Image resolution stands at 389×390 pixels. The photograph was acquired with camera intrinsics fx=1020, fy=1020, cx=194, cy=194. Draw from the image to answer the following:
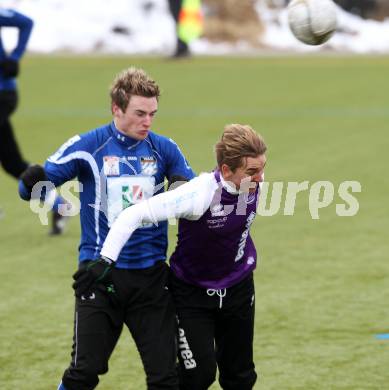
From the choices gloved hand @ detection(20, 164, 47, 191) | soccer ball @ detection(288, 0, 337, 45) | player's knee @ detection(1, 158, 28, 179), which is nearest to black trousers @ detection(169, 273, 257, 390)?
gloved hand @ detection(20, 164, 47, 191)

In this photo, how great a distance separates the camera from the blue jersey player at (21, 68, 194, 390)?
506cm

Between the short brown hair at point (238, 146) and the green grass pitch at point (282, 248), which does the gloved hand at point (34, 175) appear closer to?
the short brown hair at point (238, 146)

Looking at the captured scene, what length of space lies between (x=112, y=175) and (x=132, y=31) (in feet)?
113

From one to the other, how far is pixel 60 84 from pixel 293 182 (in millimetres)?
12567

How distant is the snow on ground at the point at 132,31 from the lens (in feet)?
121

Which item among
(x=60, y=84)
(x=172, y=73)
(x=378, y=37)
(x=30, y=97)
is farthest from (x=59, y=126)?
(x=378, y=37)

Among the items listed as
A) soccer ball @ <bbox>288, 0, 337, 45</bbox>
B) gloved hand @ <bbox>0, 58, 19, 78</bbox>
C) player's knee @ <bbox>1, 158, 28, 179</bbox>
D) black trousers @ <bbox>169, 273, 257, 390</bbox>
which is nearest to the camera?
black trousers @ <bbox>169, 273, 257, 390</bbox>

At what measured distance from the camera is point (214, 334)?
5.34 metres

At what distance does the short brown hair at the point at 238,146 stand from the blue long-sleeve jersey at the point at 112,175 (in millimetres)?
439

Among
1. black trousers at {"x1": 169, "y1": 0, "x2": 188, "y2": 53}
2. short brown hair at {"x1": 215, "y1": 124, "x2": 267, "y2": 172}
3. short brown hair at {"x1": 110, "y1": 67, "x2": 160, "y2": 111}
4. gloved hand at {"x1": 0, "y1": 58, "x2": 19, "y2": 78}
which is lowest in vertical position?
black trousers at {"x1": 169, "y1": 0, "x2": 188, "y2": 53}

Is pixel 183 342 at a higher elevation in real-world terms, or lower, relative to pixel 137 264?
lower

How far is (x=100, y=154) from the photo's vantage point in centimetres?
533

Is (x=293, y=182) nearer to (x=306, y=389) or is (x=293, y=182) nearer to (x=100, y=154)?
(x=306, y=389)

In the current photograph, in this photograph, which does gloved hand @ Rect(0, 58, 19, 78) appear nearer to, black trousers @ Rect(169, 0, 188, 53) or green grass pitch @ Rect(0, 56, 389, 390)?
green grass pitch @ Rect(0, 56, 389, 390)
